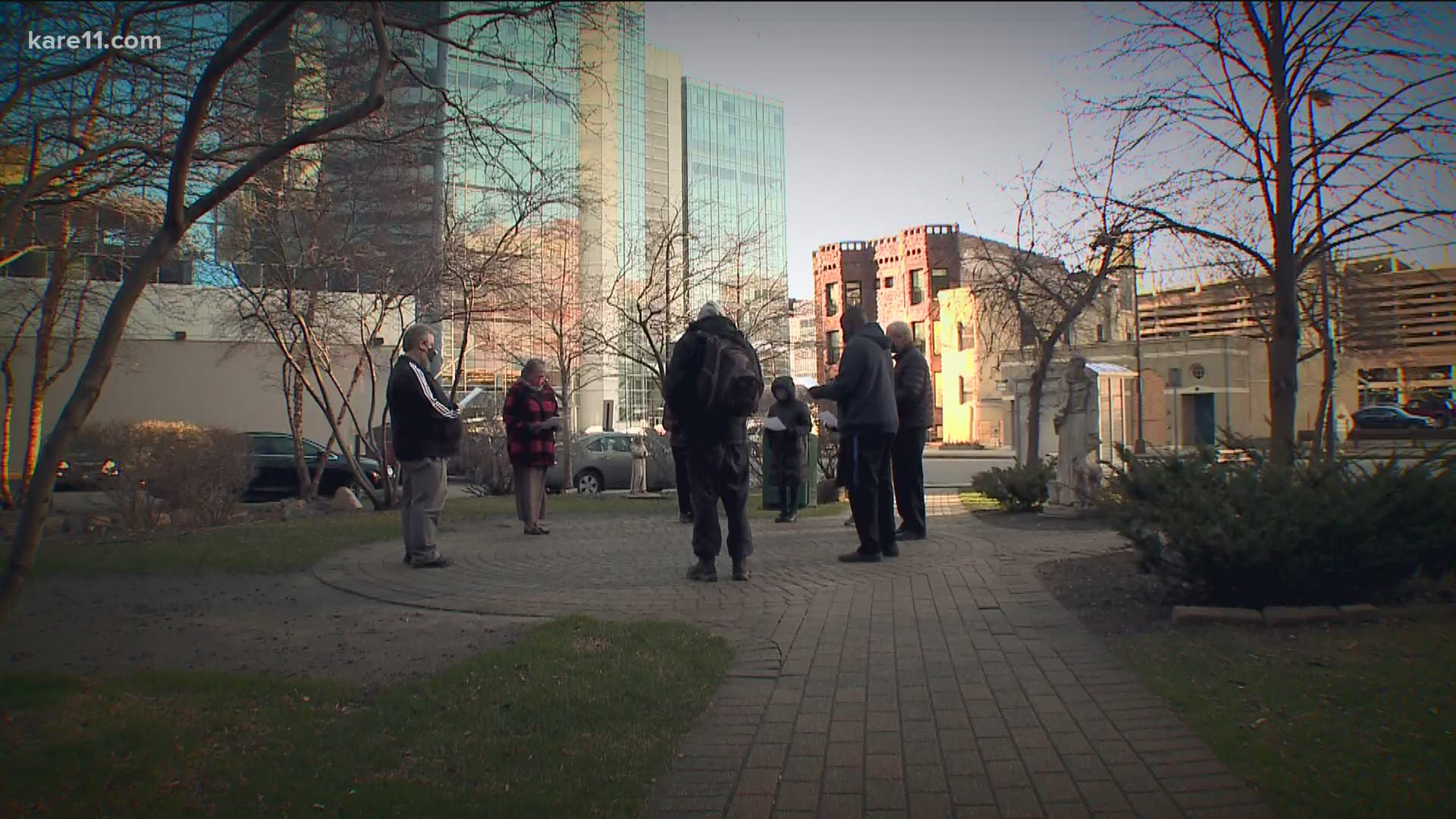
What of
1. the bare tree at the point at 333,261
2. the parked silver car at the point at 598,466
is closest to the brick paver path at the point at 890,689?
the bare tree at the point at 333,261

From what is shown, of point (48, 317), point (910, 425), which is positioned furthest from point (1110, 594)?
point (48, 317)

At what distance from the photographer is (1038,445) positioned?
1423 centimetres

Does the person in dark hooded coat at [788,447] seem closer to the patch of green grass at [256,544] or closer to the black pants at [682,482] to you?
the patch of green grass at [256,544]

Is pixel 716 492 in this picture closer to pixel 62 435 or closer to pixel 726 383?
pixel 726 383

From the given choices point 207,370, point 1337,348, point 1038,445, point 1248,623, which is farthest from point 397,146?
point 207,370

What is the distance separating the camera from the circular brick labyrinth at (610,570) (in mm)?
6438

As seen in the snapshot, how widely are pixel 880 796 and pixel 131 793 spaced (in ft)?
8.07

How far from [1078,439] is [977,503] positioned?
350cm

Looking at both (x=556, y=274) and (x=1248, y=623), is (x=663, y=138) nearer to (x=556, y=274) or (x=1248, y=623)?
(x=556, y=274)

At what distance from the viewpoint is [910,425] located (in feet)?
30.4

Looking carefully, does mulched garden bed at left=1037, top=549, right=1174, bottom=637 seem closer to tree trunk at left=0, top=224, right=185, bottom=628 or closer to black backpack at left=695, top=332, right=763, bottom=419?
black backpack at left=695, top=332, right=763, bottom=419

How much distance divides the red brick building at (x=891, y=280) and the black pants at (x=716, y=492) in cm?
5301

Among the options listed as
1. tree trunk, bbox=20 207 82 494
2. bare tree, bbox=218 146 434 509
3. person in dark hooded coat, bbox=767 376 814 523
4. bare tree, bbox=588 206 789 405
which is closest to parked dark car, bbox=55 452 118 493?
tree trunk, bbox=20 207 82 494

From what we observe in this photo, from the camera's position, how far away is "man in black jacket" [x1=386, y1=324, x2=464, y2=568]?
800 centimetres
